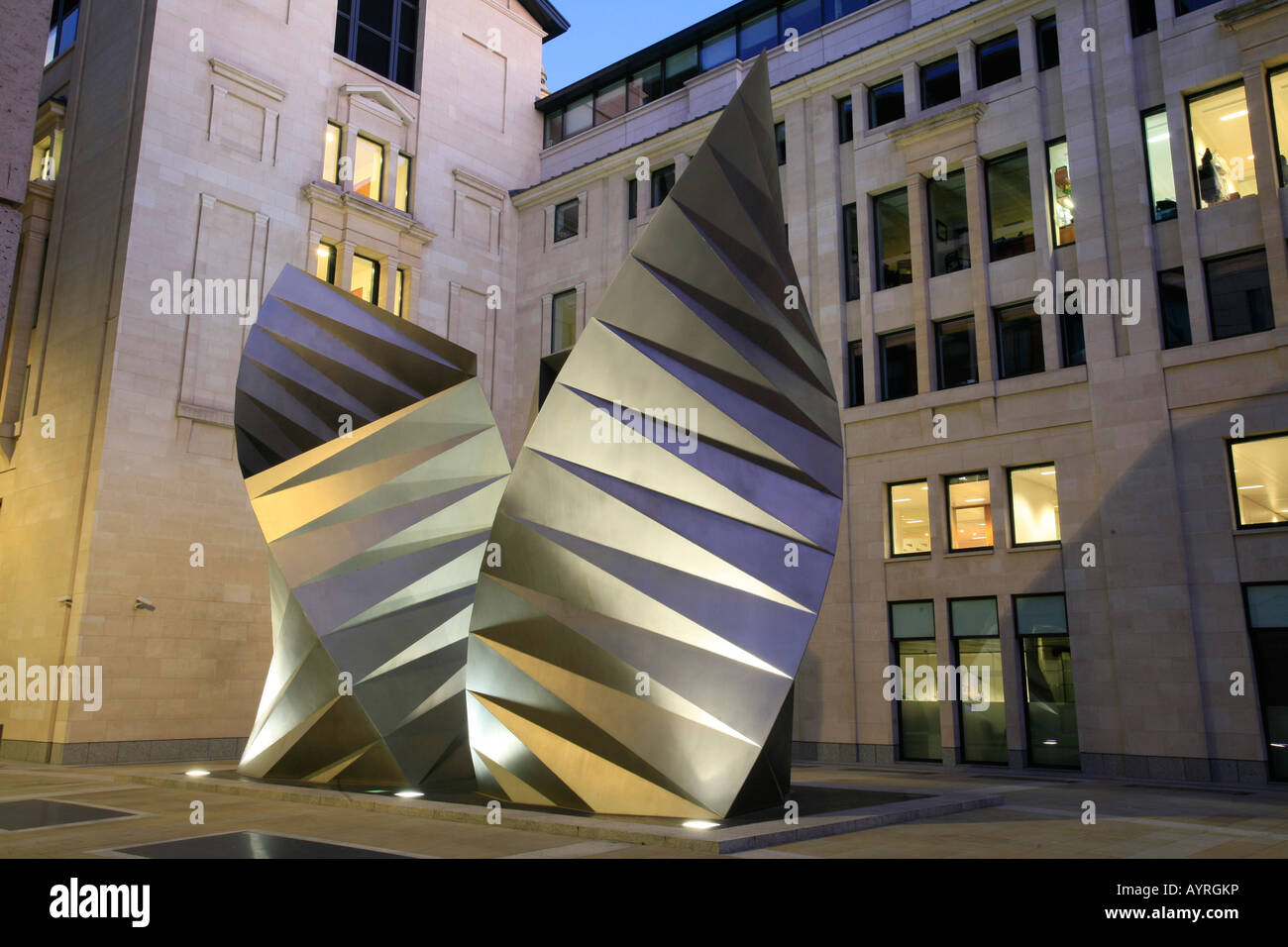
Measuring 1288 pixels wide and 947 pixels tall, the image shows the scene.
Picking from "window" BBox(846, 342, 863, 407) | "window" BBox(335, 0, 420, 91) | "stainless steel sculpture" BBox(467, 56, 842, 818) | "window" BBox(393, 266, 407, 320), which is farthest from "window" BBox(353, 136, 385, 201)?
"stainless steel sculpture" BBox(467, 56, 842, 818)

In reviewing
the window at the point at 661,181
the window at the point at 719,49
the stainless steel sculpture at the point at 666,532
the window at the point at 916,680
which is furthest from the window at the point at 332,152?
the stainless steel sculpture at the point at 666,532

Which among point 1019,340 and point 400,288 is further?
point 400,288

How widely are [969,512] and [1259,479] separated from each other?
725cm

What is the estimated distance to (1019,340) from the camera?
92.3 ft

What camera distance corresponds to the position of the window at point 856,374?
31125 millimetres

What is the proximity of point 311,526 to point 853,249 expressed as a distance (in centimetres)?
2116

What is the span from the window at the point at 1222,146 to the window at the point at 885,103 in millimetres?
9223

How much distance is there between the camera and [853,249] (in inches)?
1270

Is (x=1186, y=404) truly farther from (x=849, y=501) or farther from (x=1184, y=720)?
(x=849, y=501)

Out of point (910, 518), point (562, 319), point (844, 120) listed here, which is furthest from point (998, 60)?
point (562, 319)

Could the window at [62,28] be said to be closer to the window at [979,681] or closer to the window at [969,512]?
the window at [969,512]

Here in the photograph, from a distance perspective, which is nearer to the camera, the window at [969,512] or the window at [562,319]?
the window at [969,512]

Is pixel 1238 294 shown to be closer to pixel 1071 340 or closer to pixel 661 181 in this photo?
pixel 1071 340
